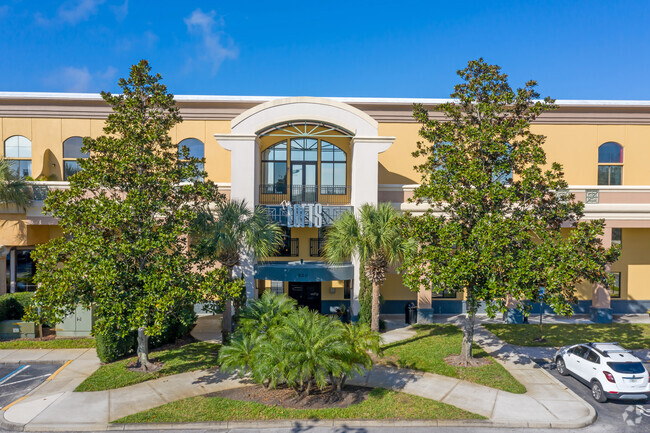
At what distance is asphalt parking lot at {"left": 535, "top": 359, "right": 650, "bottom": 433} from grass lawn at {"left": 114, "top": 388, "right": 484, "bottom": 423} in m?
3.69

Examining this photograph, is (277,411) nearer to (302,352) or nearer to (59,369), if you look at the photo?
(302,352)

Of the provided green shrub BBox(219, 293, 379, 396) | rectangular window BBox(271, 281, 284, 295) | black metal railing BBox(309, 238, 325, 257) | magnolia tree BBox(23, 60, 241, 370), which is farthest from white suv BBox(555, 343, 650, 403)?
rectangular window BBox(271, 281, 284, 295)

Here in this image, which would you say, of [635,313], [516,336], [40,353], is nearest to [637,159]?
[635,313]

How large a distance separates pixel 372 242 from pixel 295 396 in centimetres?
731

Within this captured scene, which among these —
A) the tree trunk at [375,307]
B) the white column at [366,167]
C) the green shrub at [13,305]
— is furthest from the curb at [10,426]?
the white column at [366,167]

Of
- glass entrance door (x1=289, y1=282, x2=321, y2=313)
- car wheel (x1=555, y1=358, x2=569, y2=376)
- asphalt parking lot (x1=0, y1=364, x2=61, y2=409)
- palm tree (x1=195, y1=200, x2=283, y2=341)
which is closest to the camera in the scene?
asphalt parking lot (x1=0, y1=364, x2=61, y2=409)

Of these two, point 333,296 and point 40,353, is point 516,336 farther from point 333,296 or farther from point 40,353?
point 40,353

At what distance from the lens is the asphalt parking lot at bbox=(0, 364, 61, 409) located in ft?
45.4

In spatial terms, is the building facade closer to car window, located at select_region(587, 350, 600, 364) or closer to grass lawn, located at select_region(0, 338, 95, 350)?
grass lawn, located at select_region(0, 338, 95, 350)

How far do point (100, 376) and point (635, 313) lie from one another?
28.0 metres

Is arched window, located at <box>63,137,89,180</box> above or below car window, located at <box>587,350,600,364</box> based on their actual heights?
above

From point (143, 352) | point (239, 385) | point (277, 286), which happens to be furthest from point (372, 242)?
point (143, 352)

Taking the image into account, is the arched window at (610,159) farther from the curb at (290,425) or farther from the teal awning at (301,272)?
the curb at (290,425)

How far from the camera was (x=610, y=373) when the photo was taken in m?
13.2
